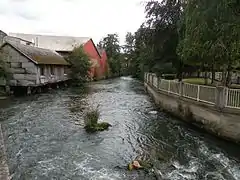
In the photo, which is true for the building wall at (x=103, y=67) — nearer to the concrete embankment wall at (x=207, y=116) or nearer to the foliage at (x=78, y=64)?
the foliage at (x=78, y=64)

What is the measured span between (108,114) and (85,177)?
9.05 metres

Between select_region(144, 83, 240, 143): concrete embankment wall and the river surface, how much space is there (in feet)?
1.46

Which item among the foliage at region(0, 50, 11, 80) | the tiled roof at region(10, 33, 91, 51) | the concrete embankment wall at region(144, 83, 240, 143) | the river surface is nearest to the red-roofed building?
the tiled roof at region(10, 33, 91, 51)

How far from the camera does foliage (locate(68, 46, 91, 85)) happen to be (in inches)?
1555

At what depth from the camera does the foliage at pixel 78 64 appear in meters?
39.5

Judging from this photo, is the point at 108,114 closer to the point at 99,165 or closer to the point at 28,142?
the point at 28,142

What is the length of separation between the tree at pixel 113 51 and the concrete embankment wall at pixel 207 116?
50.5 metres

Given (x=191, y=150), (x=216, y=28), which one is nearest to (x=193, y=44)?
(x=216, y=28)

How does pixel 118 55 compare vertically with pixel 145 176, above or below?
above

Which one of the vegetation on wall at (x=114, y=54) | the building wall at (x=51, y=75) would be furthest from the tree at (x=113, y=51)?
the building wall at (x=51, y=75)

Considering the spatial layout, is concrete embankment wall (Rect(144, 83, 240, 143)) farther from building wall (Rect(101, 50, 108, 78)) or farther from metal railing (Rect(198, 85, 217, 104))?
building wall (Rect(101, 50, 108, 78))

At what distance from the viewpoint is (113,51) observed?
2862 inches

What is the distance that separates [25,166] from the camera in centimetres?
822

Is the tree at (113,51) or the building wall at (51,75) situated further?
the tree at (113,51)
